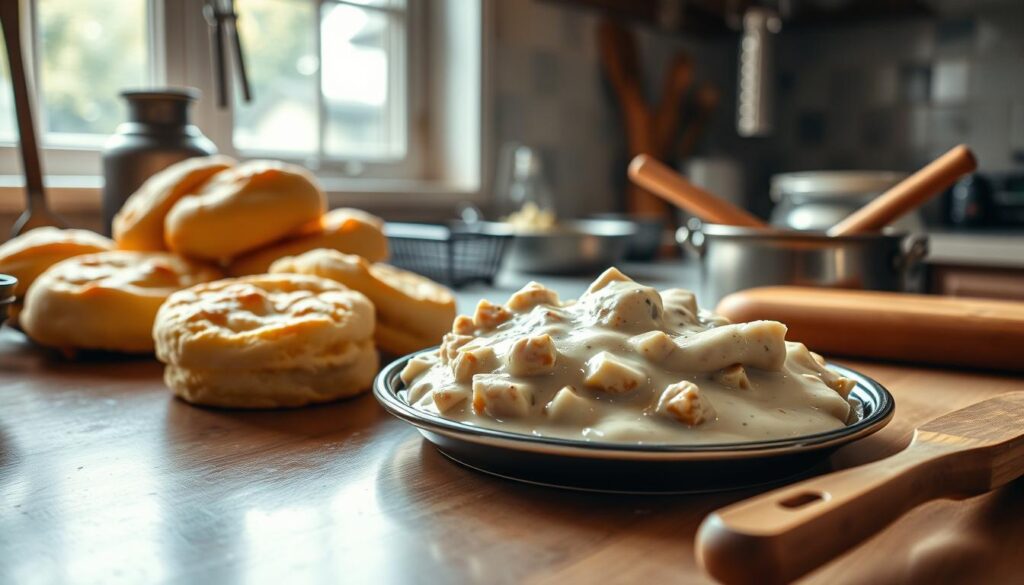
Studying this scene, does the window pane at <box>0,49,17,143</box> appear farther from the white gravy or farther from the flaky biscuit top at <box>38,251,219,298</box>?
the white gravy

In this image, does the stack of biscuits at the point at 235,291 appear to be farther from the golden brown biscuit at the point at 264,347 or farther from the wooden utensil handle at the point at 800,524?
the wooden utensil handle at the point at 800,524

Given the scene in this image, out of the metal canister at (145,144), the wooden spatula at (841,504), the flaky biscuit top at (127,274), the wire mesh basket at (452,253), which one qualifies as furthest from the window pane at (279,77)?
the wooden spatula at (841,504)

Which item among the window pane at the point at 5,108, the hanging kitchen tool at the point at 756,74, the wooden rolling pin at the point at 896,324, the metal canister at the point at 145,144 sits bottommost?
the wooden rolling pin at the point at 896,324

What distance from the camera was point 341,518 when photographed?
471 mm

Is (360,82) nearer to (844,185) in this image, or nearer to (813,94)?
(844,185)

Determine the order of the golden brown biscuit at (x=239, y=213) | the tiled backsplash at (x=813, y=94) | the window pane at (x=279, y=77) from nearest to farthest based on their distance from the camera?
the golden brown biscuit at (x=239, y=213) → the window pane at (x=279, y=77) → the tiled backsplash at (x=813, y=94)

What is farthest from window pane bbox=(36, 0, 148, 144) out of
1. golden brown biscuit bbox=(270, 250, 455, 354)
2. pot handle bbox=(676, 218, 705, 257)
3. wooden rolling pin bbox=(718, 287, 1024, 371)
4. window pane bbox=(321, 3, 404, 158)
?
wooden rolling pin bbox=(718, 287, 1024, 371)

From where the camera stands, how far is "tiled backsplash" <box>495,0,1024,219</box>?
282 centimetres

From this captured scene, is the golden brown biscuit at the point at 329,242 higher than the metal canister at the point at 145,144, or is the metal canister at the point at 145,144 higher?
the metal canister at the point at 145,144

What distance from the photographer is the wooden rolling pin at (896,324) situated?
0.88m

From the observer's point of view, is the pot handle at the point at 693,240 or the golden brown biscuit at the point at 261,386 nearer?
the golden brown biscuit at the point at 261,386

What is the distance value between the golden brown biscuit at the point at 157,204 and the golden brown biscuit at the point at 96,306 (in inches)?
4.4

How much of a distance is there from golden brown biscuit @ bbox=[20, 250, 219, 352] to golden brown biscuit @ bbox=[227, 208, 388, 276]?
0.35 feet

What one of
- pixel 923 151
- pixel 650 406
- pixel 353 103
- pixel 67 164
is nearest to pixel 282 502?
pixel 650 406
